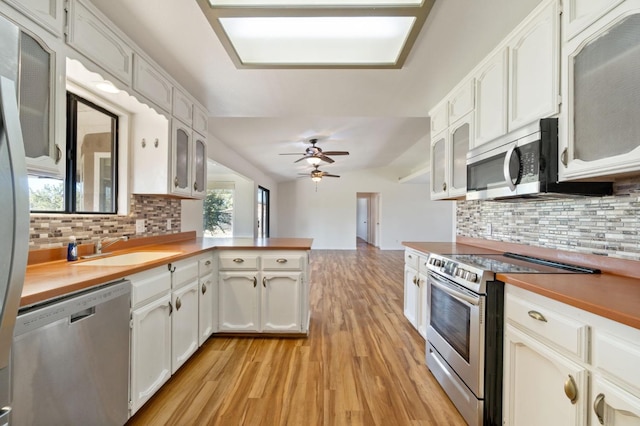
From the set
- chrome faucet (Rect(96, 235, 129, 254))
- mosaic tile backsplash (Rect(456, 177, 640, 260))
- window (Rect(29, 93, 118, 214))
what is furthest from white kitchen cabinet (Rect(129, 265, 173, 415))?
mosaic tile backsplash (Rect(456, 177, 640, 260))

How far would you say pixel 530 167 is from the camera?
1466 mm

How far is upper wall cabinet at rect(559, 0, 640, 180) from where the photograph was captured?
1.06 m

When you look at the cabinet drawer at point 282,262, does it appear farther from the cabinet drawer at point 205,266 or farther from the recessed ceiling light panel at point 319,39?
the recessed ceiling light panel at point 319,39

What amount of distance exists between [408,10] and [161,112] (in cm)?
187

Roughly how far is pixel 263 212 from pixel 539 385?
733cm

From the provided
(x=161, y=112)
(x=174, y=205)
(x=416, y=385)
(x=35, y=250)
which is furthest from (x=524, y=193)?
(x=174, y=205)

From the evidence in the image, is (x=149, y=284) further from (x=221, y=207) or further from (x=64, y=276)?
(x=221, y=207)

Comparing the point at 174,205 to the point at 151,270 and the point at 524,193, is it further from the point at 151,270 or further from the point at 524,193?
the point at 524,193

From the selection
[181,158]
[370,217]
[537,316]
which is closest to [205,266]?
[181,158]

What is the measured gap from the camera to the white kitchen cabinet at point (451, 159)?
7.29 feet

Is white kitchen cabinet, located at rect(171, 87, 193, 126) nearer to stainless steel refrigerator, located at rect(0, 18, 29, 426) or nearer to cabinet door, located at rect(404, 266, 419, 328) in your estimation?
stainless steel refrigerator, located at rect(0, 18, 29, 426)

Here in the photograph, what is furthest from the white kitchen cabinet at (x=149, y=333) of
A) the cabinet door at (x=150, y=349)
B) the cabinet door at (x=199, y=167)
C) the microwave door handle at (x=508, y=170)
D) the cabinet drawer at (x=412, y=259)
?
the microwave door handle at (x=508, y=170)

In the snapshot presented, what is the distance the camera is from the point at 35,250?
4.83 feet

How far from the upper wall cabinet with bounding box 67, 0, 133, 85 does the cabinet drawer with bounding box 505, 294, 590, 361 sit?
251 centimetres
